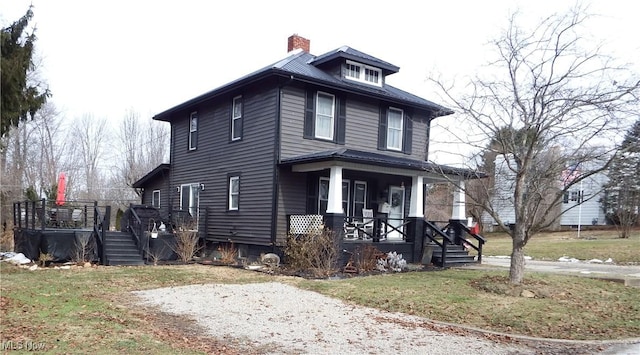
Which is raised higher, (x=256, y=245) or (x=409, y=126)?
(x=409, y=126)

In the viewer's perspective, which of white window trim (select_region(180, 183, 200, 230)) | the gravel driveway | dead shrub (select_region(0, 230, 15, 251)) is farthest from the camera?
dead shrub (select_region(0, 230, 15, 251))

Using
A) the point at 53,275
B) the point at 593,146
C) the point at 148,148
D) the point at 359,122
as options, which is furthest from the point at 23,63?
the point at 148,148

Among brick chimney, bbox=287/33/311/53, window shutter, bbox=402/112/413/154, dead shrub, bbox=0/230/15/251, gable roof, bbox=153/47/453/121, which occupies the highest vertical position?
brick chimney, bbox=287/33/311/53

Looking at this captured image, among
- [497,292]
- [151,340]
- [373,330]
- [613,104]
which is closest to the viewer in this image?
[151,340]

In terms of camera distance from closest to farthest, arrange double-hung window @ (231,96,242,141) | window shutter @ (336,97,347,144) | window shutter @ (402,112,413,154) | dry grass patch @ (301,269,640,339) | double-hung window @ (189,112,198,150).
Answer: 1. dry grass patch @ (301,269,640,339)
2. window shutter @ (336,97,347,144)
3. double-hung window @ (231,96,242,141)
4. window shutter @ (402,112,413,154)
5. double-hung window @ (189,112,198,150)

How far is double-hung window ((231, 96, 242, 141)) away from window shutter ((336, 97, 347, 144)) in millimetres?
3441

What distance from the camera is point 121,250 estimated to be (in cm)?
1489

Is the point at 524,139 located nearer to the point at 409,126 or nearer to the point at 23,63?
the point at 409,126

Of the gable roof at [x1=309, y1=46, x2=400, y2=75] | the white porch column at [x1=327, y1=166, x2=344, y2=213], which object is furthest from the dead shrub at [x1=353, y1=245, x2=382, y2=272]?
the gable roof at [x1=309, y1=46, x2=400, y2=75]

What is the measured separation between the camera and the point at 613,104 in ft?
30.5

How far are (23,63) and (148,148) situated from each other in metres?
35.4

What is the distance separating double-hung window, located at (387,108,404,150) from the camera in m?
17.6

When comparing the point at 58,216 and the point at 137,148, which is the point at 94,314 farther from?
the point at 137,148

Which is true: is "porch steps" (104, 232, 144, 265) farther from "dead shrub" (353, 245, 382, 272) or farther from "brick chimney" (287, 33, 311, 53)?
"brick chimney" (287, 33, 311, 53)
